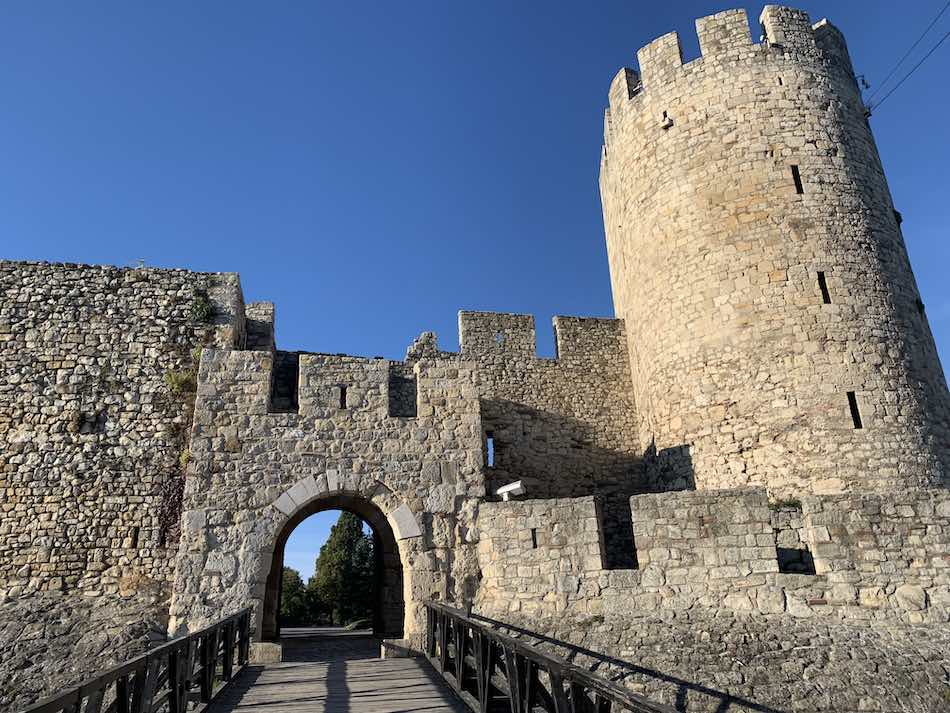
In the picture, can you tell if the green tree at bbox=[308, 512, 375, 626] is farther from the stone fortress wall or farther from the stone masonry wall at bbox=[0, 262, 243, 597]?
the stone masonry wall at bbox=[0, 262, 243, 597]

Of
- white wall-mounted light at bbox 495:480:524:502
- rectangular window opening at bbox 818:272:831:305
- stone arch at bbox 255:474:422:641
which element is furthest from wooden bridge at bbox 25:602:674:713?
rectangular window opening at bbox 818:272:831:305

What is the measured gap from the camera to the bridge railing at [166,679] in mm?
3883

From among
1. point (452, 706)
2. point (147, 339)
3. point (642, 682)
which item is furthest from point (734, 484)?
point (147, 339)

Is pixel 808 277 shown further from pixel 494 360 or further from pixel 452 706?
pixel 452 706

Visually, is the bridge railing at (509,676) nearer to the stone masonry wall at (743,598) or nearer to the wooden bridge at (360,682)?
the wooden bridge at (360,682)

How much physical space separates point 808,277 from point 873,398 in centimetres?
236

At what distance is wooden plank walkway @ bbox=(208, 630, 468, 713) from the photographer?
5.82m

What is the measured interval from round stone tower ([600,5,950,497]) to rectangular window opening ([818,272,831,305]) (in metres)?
0.05

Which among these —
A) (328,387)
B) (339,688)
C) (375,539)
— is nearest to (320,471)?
(328,387)

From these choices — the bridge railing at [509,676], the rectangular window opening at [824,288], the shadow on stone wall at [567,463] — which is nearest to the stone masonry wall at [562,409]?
the shadow on stone wall at [567,463]

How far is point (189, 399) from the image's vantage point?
1031cm

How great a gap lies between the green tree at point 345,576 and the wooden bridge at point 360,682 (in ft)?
50.1

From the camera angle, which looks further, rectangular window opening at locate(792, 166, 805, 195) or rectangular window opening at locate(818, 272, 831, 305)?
rectangular window opening at locate(792, 166, 805, 195)

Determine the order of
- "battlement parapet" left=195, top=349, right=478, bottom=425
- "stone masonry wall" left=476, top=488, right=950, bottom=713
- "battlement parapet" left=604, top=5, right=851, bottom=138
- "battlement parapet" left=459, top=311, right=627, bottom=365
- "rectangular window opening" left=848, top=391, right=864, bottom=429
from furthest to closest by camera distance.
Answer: "battlement parapet" left=459, top=311, right=627, bottom=365 < "battlement parapet" left=604, top=5, right=851, bottom=138 < "rectangular window opening" left=848, top=391, right=864, bottom=429 < "battlement parapet" left=195, top=349, right=478, bottom=425 < "stone masonry wall" left=476, top=488, right=950, bottom=713
